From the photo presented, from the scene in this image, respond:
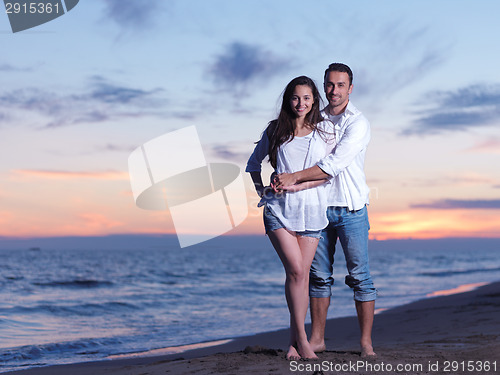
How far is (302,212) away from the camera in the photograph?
3.20m

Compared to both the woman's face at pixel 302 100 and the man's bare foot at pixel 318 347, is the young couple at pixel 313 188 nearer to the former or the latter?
the woman's face at pixel 302 100

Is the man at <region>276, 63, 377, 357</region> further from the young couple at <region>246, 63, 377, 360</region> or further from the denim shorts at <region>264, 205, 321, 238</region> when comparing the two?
the denim shorts at <region>264, 205, 321, 238</region>

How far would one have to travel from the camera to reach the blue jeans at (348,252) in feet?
11.3

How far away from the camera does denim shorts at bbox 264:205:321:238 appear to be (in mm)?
3216

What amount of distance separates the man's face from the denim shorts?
85 centimetres

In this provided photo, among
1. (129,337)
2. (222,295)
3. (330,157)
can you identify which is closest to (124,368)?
(330,157)

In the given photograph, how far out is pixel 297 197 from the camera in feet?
10.5

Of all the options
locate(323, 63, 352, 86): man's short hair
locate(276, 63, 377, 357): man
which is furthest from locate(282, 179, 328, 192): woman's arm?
locate(323, 63, 352, 86): man's short hair

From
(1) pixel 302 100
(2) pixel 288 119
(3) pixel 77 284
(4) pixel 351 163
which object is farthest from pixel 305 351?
(3) pixel 77 284

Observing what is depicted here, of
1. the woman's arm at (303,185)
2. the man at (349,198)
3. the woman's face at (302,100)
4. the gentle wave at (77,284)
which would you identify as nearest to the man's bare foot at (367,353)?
the man at (349,198)

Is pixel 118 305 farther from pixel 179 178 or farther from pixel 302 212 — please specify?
pixel 302 212

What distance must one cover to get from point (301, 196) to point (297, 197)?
0.03 metres

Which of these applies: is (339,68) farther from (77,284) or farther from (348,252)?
(77,284)

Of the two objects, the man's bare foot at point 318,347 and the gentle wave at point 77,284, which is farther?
the gentle wave at point 77,284
